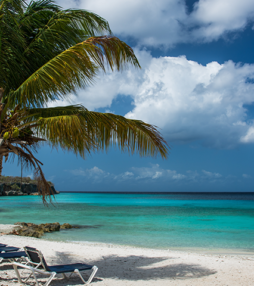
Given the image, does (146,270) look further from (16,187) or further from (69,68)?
(16,187)

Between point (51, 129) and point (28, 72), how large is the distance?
187cm

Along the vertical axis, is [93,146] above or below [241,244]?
above

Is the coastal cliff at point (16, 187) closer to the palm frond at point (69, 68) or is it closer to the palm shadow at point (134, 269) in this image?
the palm shadow at point (134, 269)

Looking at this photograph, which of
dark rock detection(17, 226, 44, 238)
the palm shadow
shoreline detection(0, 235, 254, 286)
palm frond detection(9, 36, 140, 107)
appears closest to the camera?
palm frond detection(9, 36, 140, 107)

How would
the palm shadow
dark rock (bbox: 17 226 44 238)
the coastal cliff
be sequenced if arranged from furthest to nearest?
the coastal cliff, dark rock (bbox: 17 226 44 238), the palm shadow

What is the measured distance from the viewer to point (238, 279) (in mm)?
5453

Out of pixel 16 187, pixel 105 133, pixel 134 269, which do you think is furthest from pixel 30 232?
pixel 16 187

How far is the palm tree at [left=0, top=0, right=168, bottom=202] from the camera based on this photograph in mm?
4207

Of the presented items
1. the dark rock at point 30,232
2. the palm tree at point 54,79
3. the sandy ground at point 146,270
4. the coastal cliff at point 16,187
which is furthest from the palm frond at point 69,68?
the coastal cliff at point 16,187

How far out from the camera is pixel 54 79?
411cm

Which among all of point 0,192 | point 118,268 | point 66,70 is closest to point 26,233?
point 118,268

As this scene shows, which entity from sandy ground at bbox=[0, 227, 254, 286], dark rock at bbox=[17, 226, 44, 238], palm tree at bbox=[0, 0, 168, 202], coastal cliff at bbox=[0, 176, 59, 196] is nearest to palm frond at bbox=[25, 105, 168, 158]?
palm tree at bbox=[0, 0, 168, 202]

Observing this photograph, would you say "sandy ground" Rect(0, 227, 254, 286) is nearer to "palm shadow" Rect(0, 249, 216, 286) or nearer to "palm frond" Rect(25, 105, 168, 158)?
"palm shadow" Rect(0, 249, 216, 286)

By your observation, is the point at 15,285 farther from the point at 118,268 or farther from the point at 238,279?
the point at 238,279
